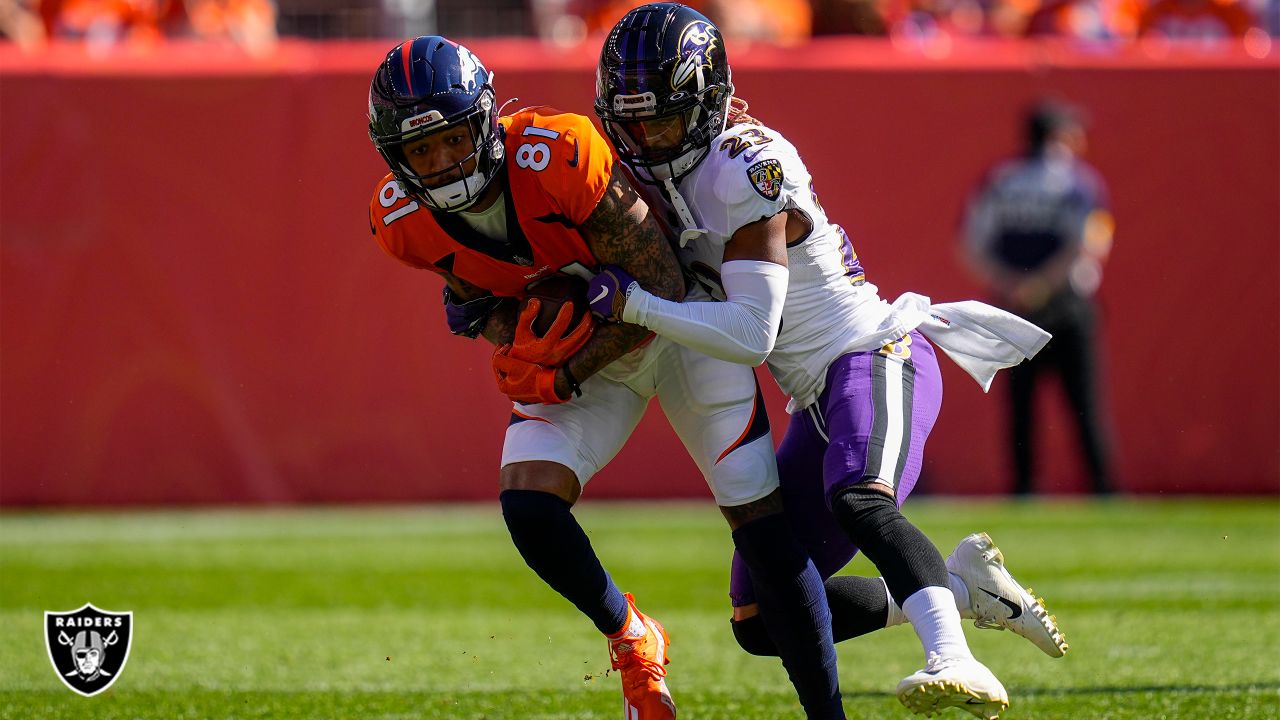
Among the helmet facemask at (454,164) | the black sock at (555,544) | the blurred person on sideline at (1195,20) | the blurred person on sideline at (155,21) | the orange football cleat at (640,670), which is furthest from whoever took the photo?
the blurred person on sideline at (1195,20)

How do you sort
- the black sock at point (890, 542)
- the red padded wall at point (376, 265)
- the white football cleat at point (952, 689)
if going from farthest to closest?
the red padded wall at point (376, 265) < the black sock at point (890, 542) < the white football cleat at point (952, 689)

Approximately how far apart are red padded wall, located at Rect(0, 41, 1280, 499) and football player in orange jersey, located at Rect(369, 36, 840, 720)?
4901 mm

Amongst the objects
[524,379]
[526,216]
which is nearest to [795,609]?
[524,379]

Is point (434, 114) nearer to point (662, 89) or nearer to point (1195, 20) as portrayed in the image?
point (662, 89)

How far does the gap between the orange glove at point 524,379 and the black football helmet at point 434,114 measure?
1.22 feet

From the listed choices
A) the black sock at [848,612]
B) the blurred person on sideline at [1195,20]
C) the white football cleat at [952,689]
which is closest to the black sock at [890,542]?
the white football cleat at [952,689]

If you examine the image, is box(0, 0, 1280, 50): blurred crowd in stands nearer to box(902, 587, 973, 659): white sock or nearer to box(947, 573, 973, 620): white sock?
box(947, 573, 973, 620): white sock

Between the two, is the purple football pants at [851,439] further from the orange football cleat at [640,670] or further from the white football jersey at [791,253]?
the orange football cleat at [640,670]

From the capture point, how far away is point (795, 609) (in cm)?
383

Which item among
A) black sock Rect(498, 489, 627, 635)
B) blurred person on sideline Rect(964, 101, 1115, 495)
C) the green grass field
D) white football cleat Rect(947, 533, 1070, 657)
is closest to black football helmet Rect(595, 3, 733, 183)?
black sock Rect(498, 489, 627, 635)

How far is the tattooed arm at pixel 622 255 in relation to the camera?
3816 millimetres

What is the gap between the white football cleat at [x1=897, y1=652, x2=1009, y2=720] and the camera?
329cm

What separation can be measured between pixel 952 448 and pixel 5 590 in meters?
5.00

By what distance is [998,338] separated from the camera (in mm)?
4145
